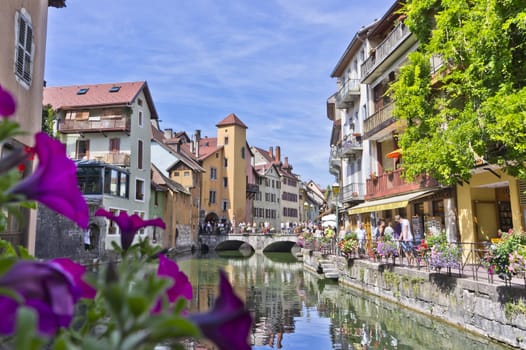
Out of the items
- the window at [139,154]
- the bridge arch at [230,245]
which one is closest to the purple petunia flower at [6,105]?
the window at [139,154]

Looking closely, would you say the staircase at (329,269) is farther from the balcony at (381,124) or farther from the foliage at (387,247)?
the balcony at (381,124)

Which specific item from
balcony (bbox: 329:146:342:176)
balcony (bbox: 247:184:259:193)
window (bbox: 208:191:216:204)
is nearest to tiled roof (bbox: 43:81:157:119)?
balcony (bbox: 329:146:342:176)

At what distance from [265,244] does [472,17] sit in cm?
4215

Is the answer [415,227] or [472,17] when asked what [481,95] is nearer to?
[472,17]

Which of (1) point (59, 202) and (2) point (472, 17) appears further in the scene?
(2) point (472, 17)

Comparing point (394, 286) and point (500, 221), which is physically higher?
point (500, 221)

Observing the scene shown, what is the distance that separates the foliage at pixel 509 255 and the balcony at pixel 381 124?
10663mm

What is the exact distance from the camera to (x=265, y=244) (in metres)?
51.8

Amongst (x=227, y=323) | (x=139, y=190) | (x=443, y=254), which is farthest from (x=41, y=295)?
(x=139, y=190)

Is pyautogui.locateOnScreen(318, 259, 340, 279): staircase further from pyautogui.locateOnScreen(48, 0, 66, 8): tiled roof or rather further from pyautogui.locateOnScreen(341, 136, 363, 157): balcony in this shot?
pyautogui.locateOnScreen(48, 0, 66, 8): tiled roof

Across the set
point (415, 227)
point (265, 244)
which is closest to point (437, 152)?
point (415, 227)

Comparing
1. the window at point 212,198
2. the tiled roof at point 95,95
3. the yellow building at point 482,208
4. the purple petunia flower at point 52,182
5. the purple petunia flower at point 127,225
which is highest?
the tiled roof at point 95,95

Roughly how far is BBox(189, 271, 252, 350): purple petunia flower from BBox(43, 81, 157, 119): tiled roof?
35.3 meters

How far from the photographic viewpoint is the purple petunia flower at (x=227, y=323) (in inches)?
29.5
